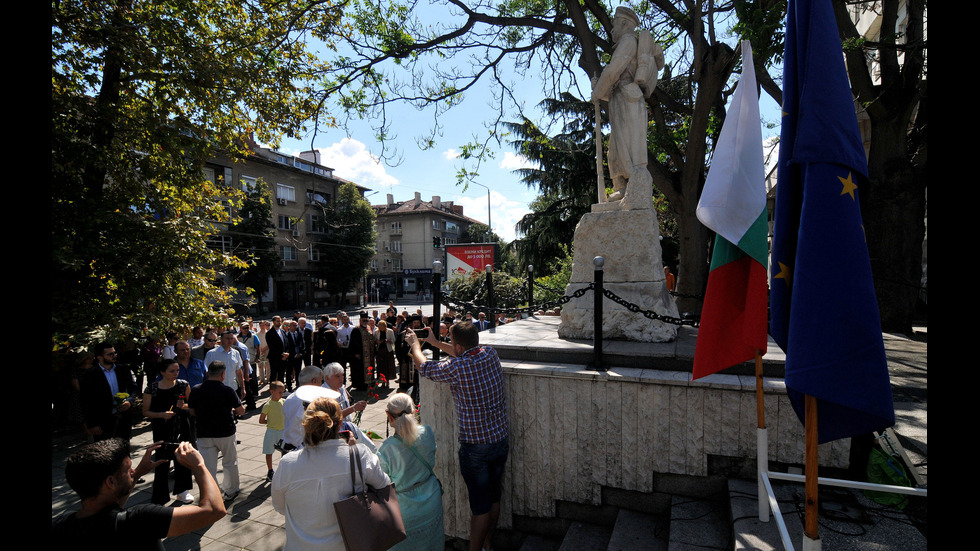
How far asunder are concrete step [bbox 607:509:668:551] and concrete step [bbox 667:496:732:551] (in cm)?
21

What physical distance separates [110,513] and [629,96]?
6.31m

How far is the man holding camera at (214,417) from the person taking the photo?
5.00m

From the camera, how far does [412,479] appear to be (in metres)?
3.62

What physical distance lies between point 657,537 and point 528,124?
10.9m

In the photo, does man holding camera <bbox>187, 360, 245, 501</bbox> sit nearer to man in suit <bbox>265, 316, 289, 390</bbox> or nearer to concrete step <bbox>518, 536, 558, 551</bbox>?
concrete step <bbox>518, 536, 558, 551</bbox>

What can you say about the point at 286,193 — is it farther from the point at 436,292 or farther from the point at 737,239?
the point at 737,239

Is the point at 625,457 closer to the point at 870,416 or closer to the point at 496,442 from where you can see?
the point at 496,442

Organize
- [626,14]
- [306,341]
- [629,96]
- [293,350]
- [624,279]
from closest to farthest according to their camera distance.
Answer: [624,279] < [629,96] < [626,14] < [293,350] < [306,341]

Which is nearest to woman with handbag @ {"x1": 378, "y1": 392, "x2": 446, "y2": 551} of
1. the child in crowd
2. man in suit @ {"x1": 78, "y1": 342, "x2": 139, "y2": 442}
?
the child in crowd

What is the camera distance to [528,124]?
484 inches

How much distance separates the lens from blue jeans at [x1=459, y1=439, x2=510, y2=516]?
3764 millimetres

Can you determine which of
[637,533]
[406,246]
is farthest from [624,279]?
[406,246]

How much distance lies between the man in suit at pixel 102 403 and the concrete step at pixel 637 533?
19.5 feet
